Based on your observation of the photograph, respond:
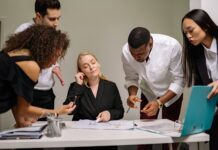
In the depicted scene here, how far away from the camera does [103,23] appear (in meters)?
3.26

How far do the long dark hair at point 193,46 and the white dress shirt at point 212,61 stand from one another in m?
0.04

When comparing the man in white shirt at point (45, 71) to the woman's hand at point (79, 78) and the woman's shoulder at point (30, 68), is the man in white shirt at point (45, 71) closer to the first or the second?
the woman's hand at point (79, 78)

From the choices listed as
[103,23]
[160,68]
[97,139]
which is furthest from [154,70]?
[103,23]

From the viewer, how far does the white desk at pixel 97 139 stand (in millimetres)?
1261

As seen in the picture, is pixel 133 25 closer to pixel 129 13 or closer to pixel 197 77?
pixel 129 13

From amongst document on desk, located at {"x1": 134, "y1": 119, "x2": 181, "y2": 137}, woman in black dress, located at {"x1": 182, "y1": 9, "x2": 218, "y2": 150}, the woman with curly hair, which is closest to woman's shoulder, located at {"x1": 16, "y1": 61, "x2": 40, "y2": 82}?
the woman with curly hair

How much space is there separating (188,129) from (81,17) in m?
2.16

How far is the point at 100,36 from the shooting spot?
3.26 meters

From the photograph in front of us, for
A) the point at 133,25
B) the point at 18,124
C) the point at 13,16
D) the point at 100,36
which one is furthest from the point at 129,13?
the point at 18,124

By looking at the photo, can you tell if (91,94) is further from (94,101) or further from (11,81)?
(11,81)

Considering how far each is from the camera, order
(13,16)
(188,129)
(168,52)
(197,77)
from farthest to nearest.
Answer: (13,16) < (168,52) < (197,77) < (188,129)

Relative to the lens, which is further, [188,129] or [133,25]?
[133,25]

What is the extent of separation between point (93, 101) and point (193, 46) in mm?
748

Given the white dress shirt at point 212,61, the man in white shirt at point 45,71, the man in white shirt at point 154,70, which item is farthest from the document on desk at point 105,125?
the white dress shirt at point 212,61
